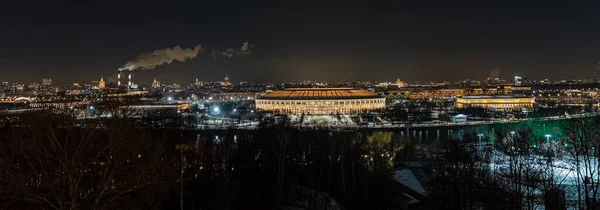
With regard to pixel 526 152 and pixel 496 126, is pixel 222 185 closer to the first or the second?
pixel 526 152

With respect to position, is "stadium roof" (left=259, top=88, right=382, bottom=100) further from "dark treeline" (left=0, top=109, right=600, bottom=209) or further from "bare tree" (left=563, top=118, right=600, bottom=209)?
"bare tree" (left=563, top=118, right=600, bottom=209)

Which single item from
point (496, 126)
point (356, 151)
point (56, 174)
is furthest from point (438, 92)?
point (56, 174)

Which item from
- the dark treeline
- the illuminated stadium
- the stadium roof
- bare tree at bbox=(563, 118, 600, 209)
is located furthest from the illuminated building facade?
bare tree at bbox=(563, 118, 600, 209)

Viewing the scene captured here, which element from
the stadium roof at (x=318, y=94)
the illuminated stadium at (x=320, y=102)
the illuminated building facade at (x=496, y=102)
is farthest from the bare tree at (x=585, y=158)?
the illuminated building facade at (x=496, y=102)

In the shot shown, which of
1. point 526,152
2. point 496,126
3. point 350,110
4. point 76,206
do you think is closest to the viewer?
point 76,206

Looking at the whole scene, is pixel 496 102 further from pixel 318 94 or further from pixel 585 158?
pixel 585 158

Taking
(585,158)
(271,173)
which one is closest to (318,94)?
(271,173)
